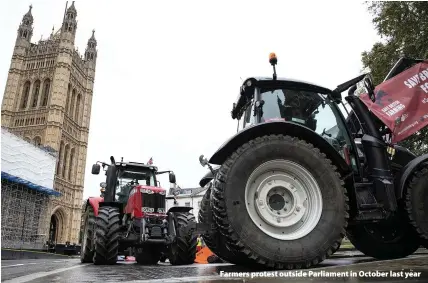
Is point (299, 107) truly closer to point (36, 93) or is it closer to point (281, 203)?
point (281, 203)

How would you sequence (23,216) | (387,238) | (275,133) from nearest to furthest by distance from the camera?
(275,133), (387,238), (23,216)

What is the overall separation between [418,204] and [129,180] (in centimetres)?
715

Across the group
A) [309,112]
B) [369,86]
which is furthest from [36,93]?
[369,86]

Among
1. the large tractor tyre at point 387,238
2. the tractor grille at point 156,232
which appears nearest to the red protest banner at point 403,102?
the large tractor tyre at point 387,238

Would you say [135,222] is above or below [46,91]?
below

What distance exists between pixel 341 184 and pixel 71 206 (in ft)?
191

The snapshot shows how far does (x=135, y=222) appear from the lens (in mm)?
7281

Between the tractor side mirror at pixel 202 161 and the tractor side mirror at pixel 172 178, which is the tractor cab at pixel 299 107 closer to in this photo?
the tractor side mirror at pixel 202 161

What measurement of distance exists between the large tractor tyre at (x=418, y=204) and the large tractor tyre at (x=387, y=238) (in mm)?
575

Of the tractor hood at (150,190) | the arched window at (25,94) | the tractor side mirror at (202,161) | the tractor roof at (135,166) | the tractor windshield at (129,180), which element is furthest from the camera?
the arched window at (25,94)

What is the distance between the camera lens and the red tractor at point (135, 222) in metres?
6.55

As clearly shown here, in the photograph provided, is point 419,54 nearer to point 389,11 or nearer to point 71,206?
point 389,11

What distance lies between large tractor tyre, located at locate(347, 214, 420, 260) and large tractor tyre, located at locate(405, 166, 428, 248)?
57cm

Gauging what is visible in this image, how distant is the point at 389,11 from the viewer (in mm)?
10883
